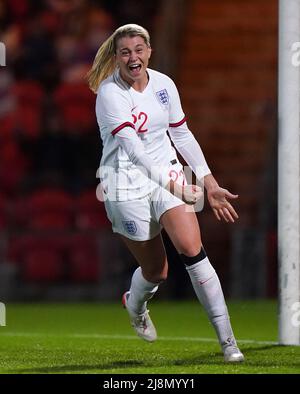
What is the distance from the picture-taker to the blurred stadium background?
13812 millimetres

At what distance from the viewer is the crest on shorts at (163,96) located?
6516 mm

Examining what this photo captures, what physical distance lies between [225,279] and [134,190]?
22.7 ft

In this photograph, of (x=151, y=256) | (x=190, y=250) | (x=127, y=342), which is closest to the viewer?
(x=190, y=250)

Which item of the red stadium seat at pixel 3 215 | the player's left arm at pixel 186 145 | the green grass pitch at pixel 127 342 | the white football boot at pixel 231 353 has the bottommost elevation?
the green grass pitch at pixel 127 342

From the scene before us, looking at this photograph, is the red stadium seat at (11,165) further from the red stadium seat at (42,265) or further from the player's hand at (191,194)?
the player's hand at (191,194)

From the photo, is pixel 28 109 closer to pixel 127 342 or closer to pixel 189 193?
pixel 127 342

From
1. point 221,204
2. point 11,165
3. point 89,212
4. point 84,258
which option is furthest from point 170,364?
point 11,165

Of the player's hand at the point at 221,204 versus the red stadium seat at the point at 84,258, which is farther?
the red stadium seat at the point at 84,258

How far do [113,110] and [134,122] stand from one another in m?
0.17

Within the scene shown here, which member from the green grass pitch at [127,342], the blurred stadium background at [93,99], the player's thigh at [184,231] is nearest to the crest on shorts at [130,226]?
the player's thigh at [184,231]

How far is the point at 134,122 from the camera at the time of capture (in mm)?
6453

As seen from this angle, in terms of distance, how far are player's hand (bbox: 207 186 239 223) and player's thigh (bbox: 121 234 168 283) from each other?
23.4 inches

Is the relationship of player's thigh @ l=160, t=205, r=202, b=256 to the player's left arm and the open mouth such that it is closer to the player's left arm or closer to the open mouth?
the player's left arm
